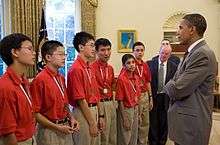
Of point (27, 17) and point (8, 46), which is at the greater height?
point (27, 17)

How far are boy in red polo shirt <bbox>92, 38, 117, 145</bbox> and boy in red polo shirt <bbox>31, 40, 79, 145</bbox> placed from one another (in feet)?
→ 3.41

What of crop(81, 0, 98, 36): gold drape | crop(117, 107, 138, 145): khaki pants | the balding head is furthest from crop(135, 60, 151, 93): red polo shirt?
crop(81, 0, 98, 36): gold drape

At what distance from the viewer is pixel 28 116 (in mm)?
2098

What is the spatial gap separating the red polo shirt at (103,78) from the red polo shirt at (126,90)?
6.4 inches

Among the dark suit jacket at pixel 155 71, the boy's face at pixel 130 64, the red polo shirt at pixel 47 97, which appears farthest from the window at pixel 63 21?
the red polo shirt at pixel 47 97

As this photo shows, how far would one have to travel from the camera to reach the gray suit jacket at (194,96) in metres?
2.40

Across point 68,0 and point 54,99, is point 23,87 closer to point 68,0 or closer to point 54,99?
point 54,99

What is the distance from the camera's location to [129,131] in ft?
13.0

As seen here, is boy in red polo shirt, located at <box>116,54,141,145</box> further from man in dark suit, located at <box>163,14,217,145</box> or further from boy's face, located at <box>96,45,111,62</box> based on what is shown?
man in dark suit, located at <box>163,14,217,145</box>

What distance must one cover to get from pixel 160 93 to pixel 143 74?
1.31ft

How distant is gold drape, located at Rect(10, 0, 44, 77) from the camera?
15.9 feet

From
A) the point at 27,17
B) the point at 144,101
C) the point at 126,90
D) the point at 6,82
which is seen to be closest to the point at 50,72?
the point at 6,82

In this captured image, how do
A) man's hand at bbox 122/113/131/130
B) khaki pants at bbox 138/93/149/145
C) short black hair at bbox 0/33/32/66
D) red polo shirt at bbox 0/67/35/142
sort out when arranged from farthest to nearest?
khaki pants at bbox 138/93/149/145 → man's hand at bbox 122/113/131/130 → short black hair at bbox 0/33/32/66 → red polo shirt at bbox 0/67/35/142

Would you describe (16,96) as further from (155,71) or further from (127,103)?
(155,71)
